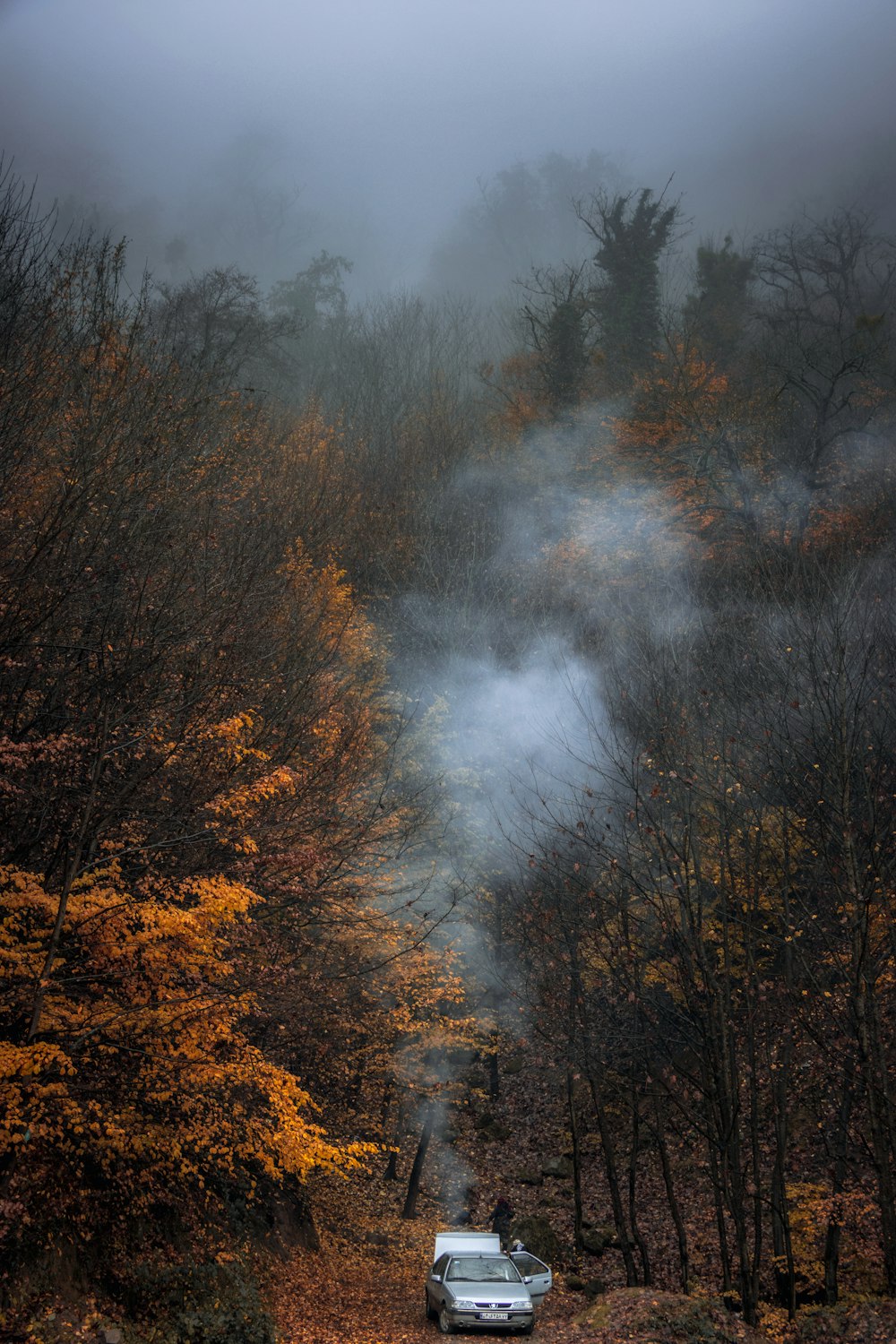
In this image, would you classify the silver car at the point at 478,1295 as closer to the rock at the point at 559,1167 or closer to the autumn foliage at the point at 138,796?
the autumn foliage at the point at 138,796

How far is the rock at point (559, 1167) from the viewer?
2205 cm

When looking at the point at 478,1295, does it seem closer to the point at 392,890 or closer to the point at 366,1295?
the point at 366,1295

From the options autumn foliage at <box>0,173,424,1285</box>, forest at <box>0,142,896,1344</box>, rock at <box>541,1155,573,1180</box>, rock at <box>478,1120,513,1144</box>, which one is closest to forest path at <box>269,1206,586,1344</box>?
forest at <box>0,142,896,1344</box>

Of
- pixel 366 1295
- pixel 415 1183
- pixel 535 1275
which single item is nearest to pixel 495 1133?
pixel 415 1183

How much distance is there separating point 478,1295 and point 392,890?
21.1ft

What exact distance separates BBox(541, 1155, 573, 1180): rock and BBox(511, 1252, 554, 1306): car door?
6.71 meters

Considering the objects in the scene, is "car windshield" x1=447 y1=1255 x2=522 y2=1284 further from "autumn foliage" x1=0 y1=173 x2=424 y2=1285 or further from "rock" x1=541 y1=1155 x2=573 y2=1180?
"rock" x1=541 y1=1155 x2=573 y2=1180

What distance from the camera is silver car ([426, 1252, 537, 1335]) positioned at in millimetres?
12672

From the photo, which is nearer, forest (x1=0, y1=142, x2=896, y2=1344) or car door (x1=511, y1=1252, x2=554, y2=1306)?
forest (x1=0, y1=142, x2=896, y2=1344)

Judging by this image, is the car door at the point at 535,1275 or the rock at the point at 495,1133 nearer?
the car door at the point at 535,1275

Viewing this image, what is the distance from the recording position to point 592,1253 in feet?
59.8

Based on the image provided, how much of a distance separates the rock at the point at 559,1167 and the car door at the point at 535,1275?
671 cm

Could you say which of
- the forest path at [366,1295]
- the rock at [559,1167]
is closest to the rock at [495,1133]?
the rock at [559,1167]

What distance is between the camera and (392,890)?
17.3m
